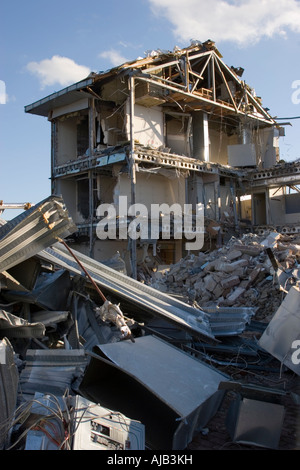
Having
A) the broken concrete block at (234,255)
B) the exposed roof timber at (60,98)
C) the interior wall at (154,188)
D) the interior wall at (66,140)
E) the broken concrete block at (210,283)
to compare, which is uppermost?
the exposed roof timber at (60,98)

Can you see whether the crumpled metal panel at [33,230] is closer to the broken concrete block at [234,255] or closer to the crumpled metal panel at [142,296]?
the crumpled metal panel at [142,296]

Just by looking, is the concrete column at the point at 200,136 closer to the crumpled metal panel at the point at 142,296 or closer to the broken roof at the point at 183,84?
the broken roof at the point at 183,84

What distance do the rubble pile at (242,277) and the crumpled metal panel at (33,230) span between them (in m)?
4.29

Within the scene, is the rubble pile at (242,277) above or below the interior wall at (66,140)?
below

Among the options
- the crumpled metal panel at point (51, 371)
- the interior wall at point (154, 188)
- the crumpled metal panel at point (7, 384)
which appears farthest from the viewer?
the interior wall at point (154, 188)

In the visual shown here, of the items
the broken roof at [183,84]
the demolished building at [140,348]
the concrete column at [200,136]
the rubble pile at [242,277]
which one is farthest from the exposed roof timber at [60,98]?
the rubble pile at [242,277]

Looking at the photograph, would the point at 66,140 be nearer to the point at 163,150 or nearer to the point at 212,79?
the point at 163,150

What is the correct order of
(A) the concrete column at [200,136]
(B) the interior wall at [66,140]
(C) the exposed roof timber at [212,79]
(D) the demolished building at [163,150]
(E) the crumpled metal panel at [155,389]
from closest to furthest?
(E) the crumpled metal panel at [155,389] → (D) the demolished building at [163,150] → (C) the exposed roof timber at [212,79] → (B) the interior wall at [66,140] → (A) the concrete column at [200,136]

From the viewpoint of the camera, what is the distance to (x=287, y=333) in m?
5.09

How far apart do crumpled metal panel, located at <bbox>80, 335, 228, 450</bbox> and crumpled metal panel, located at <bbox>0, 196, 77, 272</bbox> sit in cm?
133

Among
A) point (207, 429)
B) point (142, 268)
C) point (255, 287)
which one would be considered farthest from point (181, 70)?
point (207, 429)

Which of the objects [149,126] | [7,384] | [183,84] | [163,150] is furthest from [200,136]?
[7,384]

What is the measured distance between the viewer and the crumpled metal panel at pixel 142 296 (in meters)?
5.88

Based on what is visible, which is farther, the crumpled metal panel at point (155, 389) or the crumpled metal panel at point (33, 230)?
the crumpled metal panel at point (33, 230)
